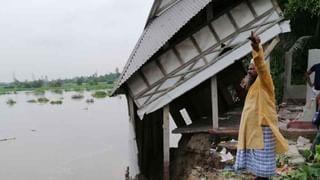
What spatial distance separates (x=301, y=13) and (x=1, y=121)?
27.1 m

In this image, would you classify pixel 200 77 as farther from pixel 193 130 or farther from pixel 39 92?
pixel 39 92

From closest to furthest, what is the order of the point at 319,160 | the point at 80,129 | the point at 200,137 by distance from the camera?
1. the point at 319,160
2. the point at 200,137
3. the point at 80,129

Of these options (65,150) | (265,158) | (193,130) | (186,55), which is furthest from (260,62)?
(65,150)

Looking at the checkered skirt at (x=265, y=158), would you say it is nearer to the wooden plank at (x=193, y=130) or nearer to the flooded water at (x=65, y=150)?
the wooden plank at (x=193, y=130)

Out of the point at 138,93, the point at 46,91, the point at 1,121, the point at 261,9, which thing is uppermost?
the point at 46,91

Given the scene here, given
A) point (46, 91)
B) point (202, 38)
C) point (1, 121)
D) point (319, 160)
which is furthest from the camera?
point (46, 91)

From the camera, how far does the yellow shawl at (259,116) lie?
3609mm

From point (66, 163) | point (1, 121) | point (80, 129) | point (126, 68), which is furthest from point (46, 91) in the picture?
point (126, 68)

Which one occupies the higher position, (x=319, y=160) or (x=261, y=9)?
(x=261, y=9)

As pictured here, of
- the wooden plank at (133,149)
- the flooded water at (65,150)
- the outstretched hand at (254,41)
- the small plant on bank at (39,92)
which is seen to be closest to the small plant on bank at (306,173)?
the outstretched hand at (254,41)

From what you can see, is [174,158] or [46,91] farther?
[46,91]

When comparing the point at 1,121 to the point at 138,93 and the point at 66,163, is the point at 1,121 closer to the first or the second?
the point at 66,163

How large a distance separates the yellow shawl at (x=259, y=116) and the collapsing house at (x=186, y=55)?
4.24m

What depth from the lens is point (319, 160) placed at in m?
5.10
